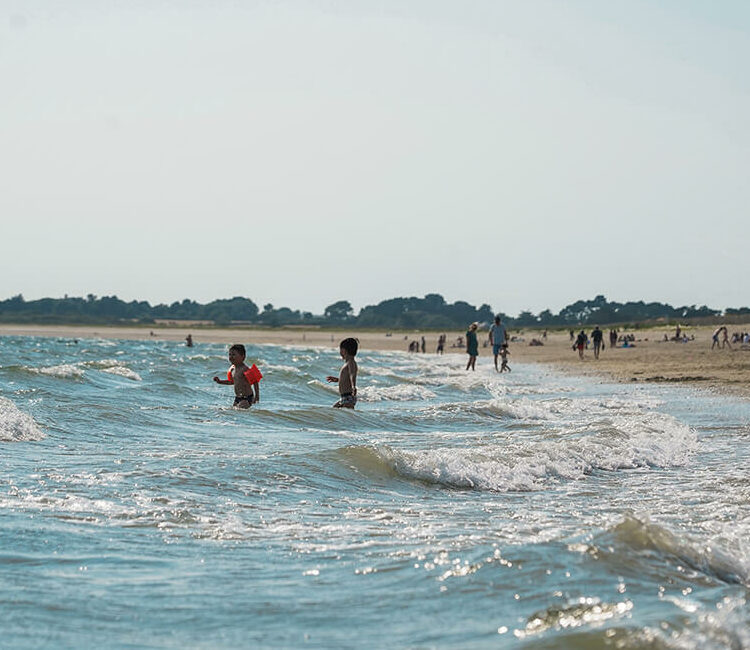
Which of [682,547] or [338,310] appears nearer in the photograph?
[682,547]

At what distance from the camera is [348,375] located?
525 inches

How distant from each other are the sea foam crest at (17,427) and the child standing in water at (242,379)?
2.91 m

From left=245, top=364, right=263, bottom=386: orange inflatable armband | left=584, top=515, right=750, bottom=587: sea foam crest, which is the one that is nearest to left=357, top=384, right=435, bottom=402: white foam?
left=245, top=364, right=263, bottom=386: orange inflatable armband

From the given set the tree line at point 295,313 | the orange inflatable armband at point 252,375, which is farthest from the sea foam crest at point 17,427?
the tree line at point 295,313

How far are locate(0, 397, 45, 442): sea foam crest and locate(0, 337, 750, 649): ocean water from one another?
40mm

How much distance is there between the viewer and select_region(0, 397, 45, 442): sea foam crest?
9.88m

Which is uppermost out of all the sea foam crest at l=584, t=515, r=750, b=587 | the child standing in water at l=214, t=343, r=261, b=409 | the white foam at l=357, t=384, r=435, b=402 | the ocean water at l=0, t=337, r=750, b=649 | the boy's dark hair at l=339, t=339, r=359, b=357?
the boy's dark hair at l=339, t=339, r=359, b=357

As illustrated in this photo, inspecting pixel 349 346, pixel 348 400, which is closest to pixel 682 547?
pixel 349 346

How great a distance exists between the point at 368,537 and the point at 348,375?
774cm

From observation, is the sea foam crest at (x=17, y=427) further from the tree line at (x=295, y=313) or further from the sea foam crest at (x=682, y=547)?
the tree line at (x=295, y=313)

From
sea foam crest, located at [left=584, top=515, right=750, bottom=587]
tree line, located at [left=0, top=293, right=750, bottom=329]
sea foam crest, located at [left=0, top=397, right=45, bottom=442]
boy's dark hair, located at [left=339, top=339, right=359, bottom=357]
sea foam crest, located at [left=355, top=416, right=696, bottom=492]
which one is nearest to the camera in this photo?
sea foam crest, located at [left=584, top=515, right=750, bottom=587]

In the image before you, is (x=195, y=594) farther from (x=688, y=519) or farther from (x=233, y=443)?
(x=233, y=443)

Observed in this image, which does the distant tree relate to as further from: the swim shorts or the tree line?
the swim shorts

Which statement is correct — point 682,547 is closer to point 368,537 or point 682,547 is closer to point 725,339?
point 368,537
